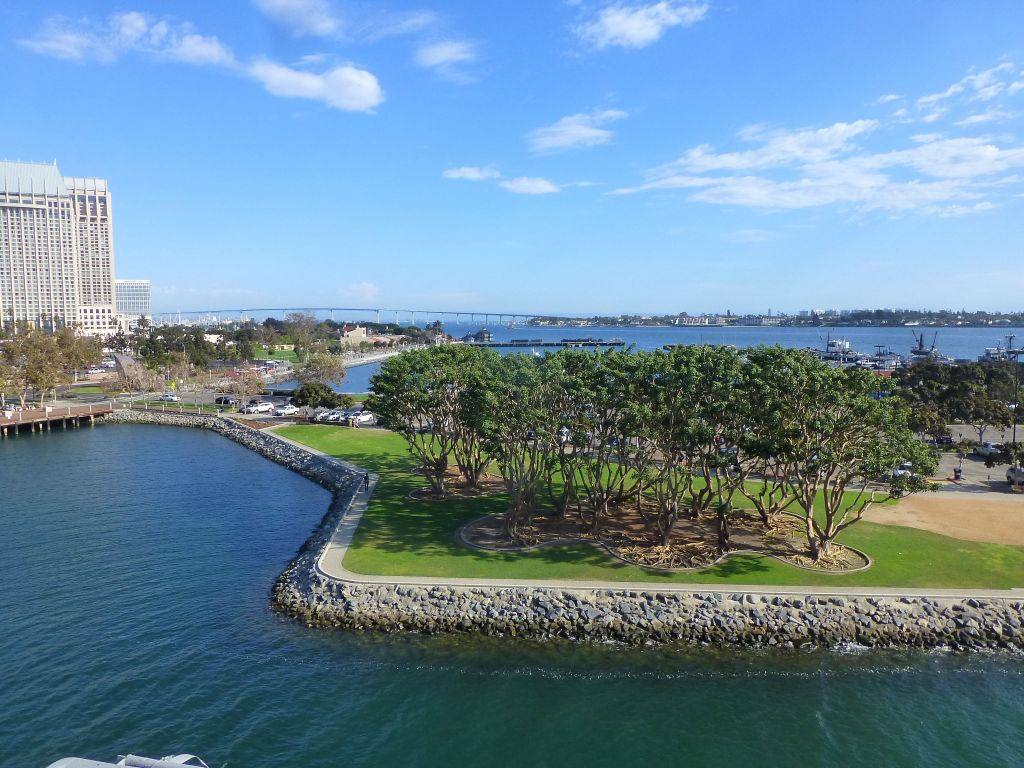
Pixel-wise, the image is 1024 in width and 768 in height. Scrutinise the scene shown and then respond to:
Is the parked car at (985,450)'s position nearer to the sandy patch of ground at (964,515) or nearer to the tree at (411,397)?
the sandy patch of ground at (964,515)

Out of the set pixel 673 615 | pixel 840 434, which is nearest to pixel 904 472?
pixel 840 434

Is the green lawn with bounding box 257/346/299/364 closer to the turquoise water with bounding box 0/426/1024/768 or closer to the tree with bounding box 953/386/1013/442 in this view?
the turquoise water with bounding box 0/426/1024/768

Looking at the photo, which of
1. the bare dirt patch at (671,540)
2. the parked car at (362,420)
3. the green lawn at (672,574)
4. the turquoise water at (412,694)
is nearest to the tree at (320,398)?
the parked car at (362,420)

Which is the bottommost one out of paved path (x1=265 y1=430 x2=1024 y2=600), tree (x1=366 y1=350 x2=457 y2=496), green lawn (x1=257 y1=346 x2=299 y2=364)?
paved path (x1=265 y1=430 x2=1024 y2=600)

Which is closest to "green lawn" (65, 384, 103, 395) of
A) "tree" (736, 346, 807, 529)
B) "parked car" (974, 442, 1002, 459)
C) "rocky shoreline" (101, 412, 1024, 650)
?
"rocky shoreline" (101, 412, 1024, 650)

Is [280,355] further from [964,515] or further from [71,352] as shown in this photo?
[964,515]

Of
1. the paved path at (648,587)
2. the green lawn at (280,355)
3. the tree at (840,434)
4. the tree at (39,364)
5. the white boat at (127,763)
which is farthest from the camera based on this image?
the green lawn at (280,355)
